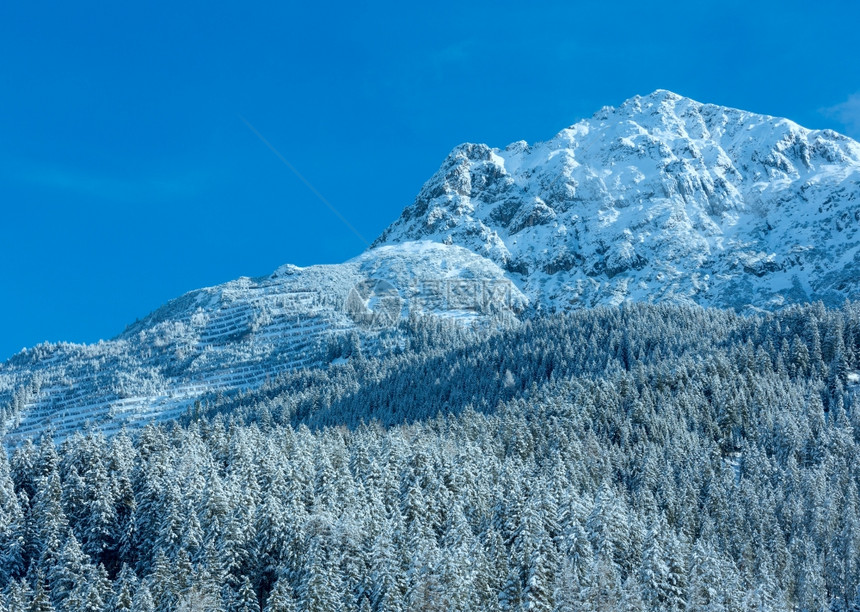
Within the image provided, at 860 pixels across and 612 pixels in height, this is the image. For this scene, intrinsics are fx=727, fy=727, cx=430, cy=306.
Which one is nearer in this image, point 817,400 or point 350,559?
point 350,559

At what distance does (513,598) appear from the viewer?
59.3m

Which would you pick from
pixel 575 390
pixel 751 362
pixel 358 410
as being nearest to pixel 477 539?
pixel 575 390

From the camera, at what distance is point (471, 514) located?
76750 millimetres

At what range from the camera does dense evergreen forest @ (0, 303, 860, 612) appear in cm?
5919

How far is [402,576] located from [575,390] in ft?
301

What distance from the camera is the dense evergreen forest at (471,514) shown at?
59.2m

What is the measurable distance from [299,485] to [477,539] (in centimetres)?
2088

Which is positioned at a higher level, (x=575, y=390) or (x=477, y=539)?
(x=575, y=390)

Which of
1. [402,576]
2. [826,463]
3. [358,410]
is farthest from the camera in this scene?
[358,410]

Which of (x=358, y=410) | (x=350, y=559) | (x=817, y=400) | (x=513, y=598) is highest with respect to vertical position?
(x=358, y=410)

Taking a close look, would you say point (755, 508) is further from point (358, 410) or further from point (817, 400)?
point (358, 410)

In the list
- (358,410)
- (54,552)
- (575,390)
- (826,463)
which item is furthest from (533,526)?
(358,410)

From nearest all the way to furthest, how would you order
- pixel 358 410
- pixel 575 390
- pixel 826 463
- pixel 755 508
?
pixel 755 508 → pixel 826 463 → pixel 575 390 → pixel 358 410

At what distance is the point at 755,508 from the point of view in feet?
319
